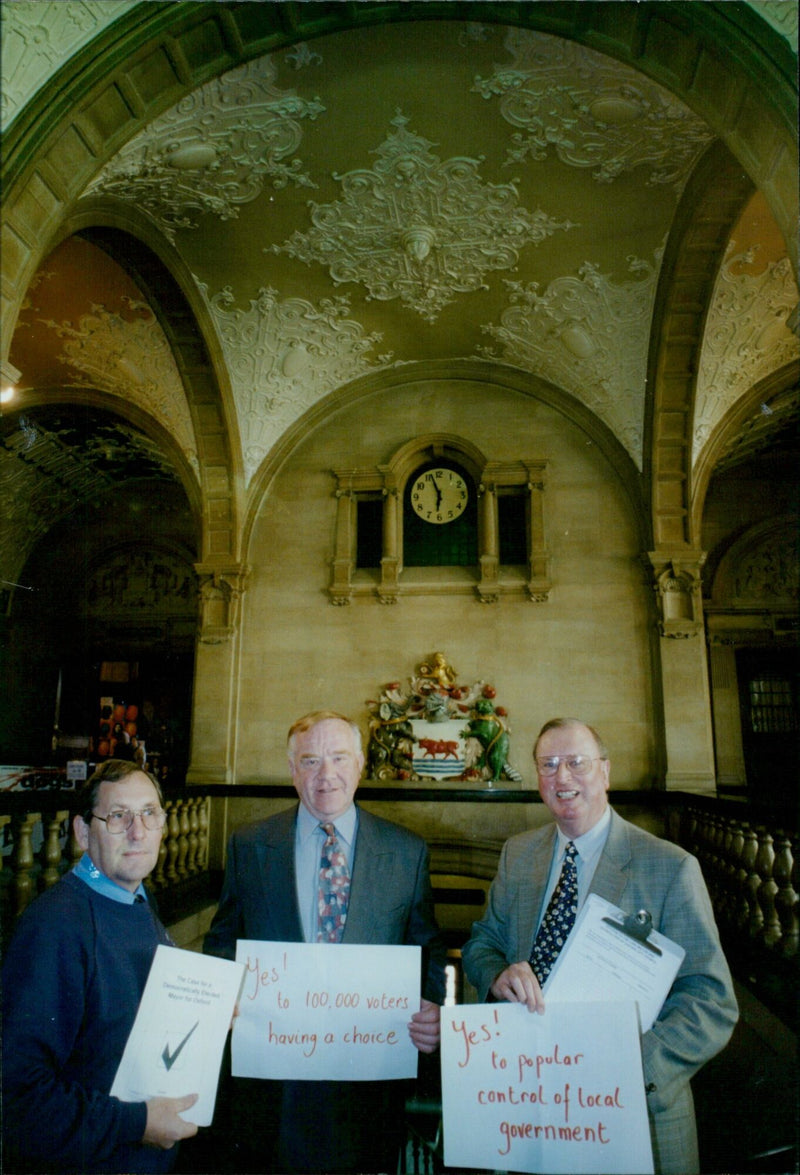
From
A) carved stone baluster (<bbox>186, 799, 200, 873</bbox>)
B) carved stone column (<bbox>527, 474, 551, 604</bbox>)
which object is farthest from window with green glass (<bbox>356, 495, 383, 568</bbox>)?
carved stone baluster (<bbox>186, 799, 200, 873</bbox>)

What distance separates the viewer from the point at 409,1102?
183 cm

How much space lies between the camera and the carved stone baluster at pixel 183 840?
6957 mm

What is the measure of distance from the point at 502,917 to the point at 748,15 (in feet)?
11.3

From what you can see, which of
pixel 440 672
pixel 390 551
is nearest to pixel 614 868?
pixel 440 672

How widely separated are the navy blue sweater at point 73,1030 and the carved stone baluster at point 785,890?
156 inches

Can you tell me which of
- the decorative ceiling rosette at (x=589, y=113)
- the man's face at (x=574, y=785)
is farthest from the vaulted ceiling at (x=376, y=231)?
the man's face at (x=574, y=785)

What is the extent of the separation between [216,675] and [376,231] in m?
5.32

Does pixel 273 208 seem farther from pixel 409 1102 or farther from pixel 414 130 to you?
pixel 409 1102

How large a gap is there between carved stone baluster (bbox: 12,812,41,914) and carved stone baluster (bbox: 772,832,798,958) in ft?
14.4

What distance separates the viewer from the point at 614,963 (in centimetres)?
173

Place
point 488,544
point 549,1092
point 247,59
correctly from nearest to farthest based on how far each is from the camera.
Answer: point 549,1092
point 247,59
point 488,544

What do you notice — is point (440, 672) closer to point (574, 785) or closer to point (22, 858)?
point (22, 858)

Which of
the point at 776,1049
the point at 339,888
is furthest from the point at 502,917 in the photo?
the point at 776,1049

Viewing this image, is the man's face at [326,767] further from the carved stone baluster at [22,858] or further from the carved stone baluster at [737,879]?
the carved stone baluster at [737,879]
